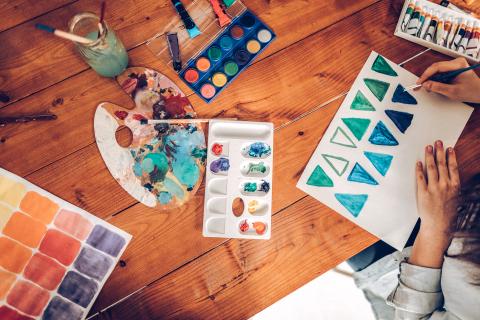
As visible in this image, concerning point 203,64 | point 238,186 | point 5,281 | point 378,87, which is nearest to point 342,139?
point 378,87

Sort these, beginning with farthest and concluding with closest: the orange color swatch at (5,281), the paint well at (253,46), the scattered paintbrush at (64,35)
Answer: the paint well at (253,46)
the orange color swatch at (5,281)
the scattered paintbrush at (64,35)

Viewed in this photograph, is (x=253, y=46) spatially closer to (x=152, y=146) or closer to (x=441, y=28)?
(x=152, y=146)

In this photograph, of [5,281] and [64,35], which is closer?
[64,35]

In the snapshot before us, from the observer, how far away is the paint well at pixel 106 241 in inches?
30.9

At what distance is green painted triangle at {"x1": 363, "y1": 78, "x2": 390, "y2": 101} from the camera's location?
86 cm

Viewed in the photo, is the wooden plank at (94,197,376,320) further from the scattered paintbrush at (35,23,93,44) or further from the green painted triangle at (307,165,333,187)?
the scattered paintbrush at (35,23,93,44)

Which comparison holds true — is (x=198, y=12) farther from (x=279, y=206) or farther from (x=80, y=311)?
(x=80, y=311)

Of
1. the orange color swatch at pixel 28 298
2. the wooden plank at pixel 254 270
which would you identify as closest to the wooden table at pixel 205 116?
the wooden plank at pixel 254 270

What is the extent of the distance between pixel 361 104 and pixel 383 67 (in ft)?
0.35

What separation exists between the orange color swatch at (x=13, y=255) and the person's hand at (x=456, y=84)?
947 millimetres

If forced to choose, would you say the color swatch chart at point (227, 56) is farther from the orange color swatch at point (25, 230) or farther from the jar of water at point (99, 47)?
the orange color swatch at point (25, 230)

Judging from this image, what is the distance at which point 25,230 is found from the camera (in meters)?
0.77

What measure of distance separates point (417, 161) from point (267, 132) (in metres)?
0.35

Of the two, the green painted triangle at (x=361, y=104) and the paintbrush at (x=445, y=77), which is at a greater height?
the paintbrush at (x=445, y=77)
